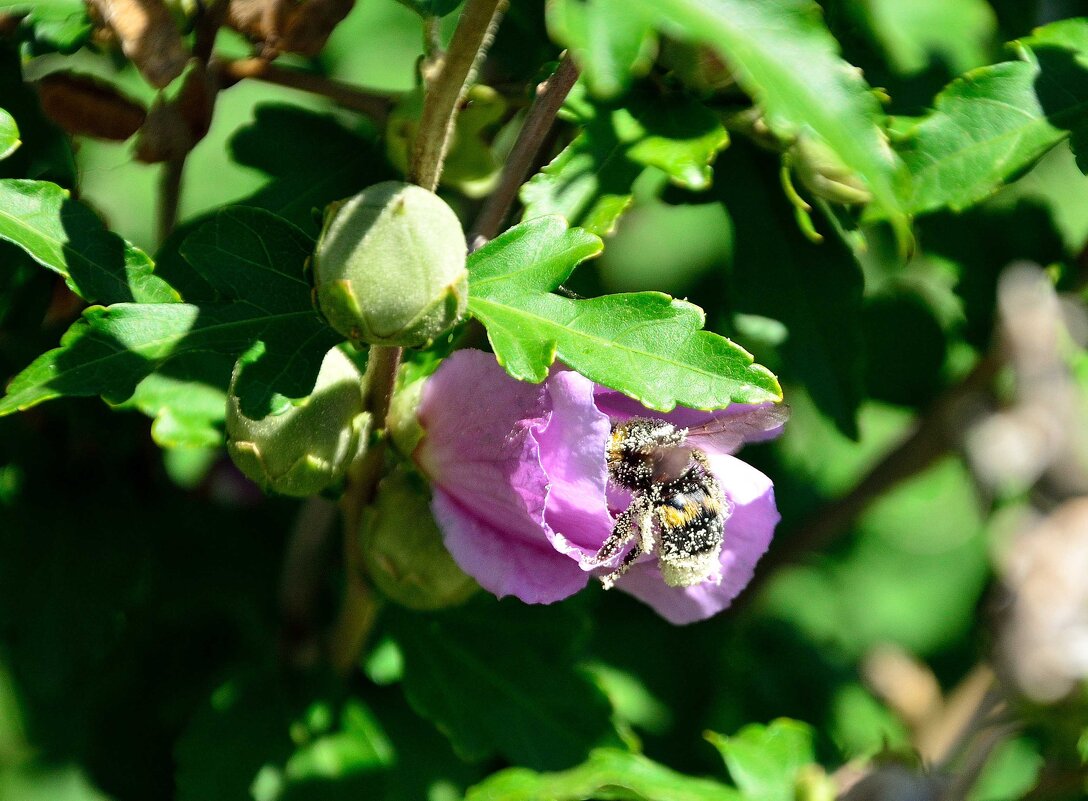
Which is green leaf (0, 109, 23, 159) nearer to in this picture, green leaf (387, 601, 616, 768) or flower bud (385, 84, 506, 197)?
flower bud (385, 84, 506, 197)

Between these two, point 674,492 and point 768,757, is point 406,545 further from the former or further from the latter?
point 768,757

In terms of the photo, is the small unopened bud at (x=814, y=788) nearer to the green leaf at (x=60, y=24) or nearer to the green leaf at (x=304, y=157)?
the green leaf at (x=304, y=157)

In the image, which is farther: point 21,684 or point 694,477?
point 21,684

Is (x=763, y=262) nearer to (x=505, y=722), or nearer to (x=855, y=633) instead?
(x=505, y=722)

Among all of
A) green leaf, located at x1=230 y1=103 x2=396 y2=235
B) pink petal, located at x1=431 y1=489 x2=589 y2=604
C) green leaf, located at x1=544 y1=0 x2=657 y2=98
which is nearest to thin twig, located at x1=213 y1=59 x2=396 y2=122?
green leaf, located at x1=230 y1=103 x2=396 y2=235

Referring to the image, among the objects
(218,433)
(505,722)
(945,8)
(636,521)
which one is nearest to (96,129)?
(218,433)

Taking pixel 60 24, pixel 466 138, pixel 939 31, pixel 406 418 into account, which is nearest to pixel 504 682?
pixel 406 418

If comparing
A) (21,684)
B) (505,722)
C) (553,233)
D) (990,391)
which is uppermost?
(553,233)
